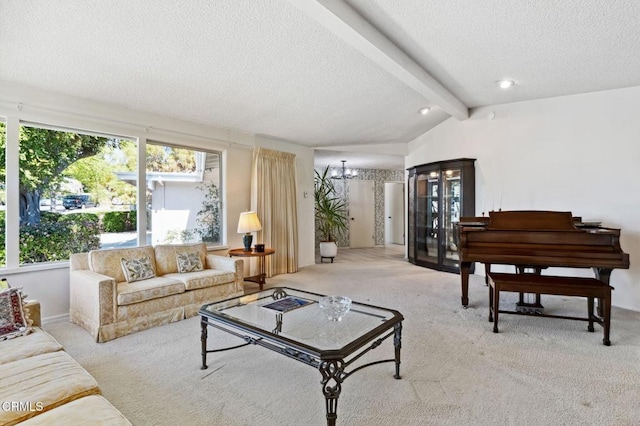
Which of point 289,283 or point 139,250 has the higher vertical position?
point 139,250

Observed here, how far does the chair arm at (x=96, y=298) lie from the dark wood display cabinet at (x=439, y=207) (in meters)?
4.87

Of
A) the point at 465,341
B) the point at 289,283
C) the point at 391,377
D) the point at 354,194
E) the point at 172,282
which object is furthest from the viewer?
the point at 354,194

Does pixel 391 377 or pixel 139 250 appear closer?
pixel 391 377

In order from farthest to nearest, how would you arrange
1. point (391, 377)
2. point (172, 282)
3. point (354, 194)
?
1. point (354, 194)
2. point (172, 282)
3. point (391, 377)

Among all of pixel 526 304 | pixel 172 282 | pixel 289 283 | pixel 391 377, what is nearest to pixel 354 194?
Result: pixel 289 283

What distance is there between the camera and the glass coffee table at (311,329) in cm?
160

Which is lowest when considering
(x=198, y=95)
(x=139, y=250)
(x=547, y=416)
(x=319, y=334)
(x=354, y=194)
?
(x=547, y=416)

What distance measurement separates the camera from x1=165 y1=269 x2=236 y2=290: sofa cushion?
3.42m

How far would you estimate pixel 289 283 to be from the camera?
4945 millimetres

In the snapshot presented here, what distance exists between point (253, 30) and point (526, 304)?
3909mm

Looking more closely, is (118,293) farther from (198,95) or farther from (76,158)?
(198,95)

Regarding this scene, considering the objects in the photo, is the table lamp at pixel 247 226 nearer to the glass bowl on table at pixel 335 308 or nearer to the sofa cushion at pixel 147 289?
the sofa cushion at pixel 147 289

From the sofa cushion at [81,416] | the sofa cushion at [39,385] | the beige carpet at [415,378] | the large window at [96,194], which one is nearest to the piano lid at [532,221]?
the beige carpet at [415,378]

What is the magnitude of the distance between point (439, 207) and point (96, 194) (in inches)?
205
